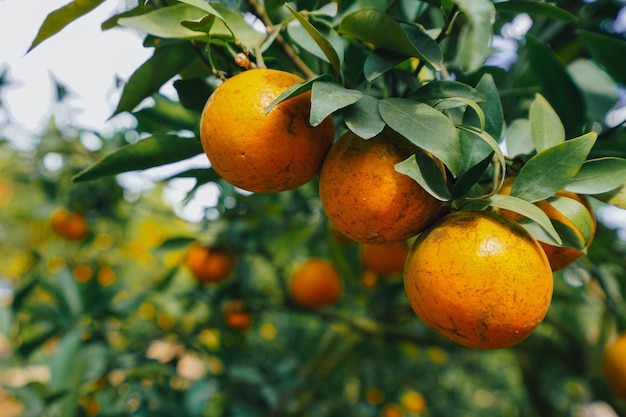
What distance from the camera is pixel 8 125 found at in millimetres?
2031

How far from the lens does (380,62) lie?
1.95 ft

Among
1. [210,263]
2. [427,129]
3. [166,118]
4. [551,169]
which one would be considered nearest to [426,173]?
[427,129]

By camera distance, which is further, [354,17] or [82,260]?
[82,260]

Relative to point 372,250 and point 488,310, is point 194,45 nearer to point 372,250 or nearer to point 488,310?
point 488,310

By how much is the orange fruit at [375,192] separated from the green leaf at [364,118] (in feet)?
0.10

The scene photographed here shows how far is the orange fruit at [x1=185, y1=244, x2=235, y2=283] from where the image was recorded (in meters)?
1.58

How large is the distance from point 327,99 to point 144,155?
30cm

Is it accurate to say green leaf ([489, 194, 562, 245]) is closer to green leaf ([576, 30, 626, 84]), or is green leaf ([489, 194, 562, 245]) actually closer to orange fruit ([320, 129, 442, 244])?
orange fruit ([320, 129, 442, 244])

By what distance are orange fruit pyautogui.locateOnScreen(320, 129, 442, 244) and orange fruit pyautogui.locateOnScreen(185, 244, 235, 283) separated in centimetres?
106

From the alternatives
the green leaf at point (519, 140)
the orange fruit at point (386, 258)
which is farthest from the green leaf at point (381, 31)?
the orange fruit at point (386, 258)

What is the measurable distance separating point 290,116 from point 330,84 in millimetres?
59

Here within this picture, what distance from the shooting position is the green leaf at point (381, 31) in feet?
1.77

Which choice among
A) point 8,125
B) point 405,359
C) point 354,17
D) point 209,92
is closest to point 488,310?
point 354,17

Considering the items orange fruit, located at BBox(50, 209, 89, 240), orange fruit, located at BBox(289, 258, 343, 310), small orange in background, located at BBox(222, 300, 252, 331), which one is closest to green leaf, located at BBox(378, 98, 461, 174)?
orange fruit, located at BBox(289, 258, 343, 310)
